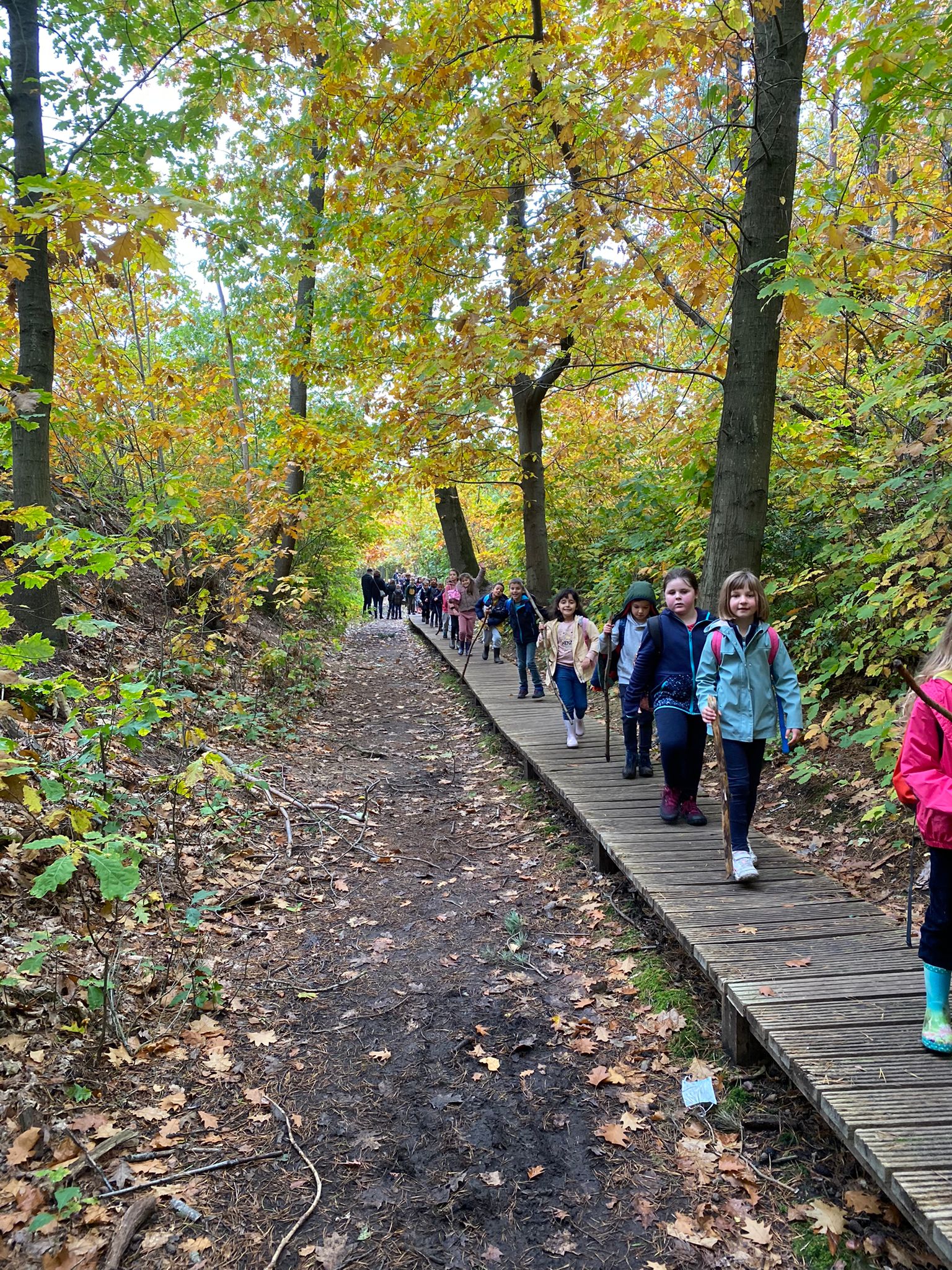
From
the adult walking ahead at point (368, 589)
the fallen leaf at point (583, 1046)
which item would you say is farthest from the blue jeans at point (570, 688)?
the adult walking ahead at point (368, 589)

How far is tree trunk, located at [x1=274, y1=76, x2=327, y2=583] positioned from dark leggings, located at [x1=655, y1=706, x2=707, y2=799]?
18.0 ft

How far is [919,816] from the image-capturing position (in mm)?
2645

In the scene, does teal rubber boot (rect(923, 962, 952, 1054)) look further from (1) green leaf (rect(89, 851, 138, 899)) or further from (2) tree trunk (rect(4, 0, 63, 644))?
(2) tree trunk (rect(4, 0, 63, 644))

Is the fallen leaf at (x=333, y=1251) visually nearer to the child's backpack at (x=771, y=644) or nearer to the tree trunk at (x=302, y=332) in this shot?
the child's backpack at (x=771, y=644)

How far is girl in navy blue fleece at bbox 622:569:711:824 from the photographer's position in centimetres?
503

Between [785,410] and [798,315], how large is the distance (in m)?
3.88

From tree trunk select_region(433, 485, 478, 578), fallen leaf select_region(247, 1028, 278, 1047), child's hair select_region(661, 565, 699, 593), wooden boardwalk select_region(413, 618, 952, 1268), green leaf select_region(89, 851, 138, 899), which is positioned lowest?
fallen leaf select_region(247, 1028, 278, 1047)

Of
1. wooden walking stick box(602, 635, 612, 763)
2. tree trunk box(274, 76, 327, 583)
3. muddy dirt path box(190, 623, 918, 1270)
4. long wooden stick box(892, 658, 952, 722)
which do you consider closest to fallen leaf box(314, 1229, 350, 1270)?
muddy dirt path box(190, 623, 918, 1270)

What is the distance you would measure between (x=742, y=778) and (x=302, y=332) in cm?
1057

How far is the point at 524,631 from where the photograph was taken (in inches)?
427

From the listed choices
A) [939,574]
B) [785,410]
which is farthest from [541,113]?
[939,574]

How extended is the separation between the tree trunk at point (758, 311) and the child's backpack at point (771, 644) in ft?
5.97

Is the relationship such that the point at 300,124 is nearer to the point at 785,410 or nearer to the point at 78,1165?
the point at 785,410

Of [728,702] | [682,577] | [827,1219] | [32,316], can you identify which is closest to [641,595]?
[682,577]
